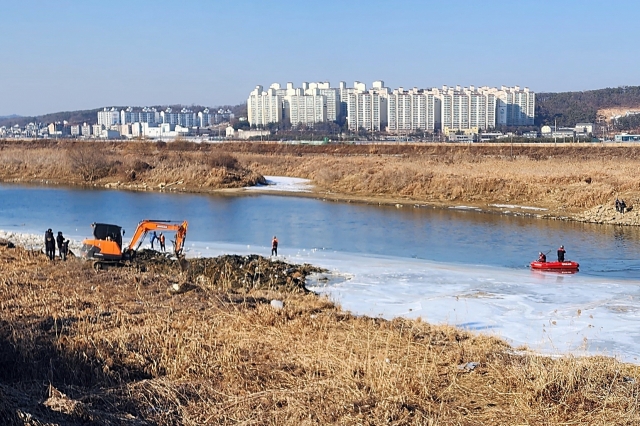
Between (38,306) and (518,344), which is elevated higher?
(38,306)

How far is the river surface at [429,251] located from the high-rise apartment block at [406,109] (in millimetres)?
87801

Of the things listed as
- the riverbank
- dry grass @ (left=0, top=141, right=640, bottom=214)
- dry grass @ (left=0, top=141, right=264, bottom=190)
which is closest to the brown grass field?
the riverbank

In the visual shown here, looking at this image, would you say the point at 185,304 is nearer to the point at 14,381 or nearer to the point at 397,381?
the point at 14,381

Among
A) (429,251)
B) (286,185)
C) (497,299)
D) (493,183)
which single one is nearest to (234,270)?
(497,299)

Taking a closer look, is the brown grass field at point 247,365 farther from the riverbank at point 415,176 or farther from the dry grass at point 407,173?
the dry grass at point 407,173

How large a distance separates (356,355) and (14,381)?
12.2 ft

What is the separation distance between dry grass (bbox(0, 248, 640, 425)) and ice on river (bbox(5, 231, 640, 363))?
1535 millimetres

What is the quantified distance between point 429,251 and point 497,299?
7.18m

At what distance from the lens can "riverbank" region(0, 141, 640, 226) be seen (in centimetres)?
3238

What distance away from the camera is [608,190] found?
104 feet

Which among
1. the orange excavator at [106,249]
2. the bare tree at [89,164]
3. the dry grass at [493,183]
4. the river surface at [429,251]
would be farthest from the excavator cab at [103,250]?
the bare tree at [89,164]

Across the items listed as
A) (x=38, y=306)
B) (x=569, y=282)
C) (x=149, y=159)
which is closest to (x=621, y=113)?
(x=149, y=159)

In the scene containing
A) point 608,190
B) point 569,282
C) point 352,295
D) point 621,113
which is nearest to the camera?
point 352,295

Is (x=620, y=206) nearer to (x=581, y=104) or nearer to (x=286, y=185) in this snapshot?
(x=286, y=185)
